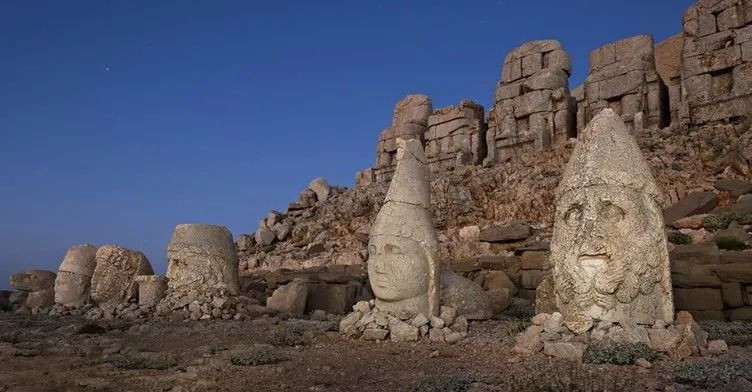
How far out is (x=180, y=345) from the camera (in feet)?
26.0

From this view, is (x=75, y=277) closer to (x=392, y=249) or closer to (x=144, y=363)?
(x=144, y=363)

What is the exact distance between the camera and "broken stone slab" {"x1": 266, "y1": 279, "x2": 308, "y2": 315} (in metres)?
12.0

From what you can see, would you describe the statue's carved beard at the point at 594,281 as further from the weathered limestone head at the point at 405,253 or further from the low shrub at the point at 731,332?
the weathered limestone head at the point at 405,253

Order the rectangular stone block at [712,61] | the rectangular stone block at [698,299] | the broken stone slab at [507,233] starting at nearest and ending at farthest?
the rectangular stone block at [698,299] < the broken stone slab at [507,233] < the rectangular stone block at [712,61]

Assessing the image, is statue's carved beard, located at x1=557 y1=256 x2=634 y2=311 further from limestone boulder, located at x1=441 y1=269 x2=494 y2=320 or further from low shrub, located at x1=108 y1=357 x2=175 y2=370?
low shrub, located at x1=108 y1=357 x2=175 y2=370

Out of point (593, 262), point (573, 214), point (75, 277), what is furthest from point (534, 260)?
point (75, 277)

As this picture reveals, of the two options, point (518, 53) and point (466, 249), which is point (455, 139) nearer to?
Answer: point (518, 53)

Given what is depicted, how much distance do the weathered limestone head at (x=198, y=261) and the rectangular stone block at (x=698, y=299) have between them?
850 cm

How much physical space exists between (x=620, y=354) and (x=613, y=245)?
126 centimetres

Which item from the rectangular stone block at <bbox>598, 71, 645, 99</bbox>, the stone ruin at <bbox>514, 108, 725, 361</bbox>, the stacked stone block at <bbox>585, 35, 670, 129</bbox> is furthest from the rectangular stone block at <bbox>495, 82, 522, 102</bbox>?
the stone ruin at <bbox>514, 108, 725, 361</bbox>

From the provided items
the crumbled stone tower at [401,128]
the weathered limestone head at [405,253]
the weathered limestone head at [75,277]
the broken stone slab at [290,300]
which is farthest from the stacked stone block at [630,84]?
the weathered limestone head at [75,277]

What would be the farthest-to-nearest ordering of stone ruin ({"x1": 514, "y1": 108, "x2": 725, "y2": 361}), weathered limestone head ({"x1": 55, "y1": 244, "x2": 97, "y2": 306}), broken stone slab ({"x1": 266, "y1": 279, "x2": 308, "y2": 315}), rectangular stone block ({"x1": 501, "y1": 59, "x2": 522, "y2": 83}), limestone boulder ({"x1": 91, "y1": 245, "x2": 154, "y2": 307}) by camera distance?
rectangular stone block ({"x1": 501, "y1": 59, "x2": 522, "y2": 83}), weathered limestone head ({"x1": 55, "y1": 244, "x2": 97, "y2": 306}), limestone boulder ({"x1": 91, "y1": 245, "x2": 154, "y2": 307}), broken stone slab ({"x1": 266, "y1": 279, "x2": 308, "y2": 315}), stone ruin ({"x1": 514, "y1": 108, "x2": 725, "y2": 361})

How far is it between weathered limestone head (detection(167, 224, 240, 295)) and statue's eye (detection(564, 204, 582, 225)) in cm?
764

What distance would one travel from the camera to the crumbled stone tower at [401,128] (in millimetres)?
31766
